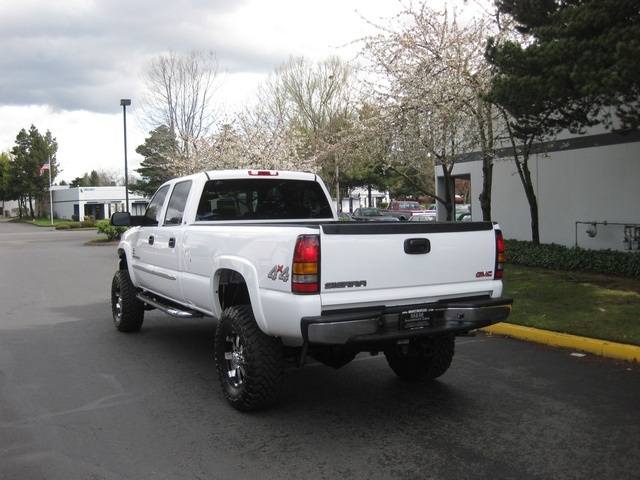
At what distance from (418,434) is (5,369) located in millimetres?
4637

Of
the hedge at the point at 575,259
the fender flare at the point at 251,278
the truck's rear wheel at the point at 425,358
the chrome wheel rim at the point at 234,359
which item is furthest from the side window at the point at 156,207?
the hedge at the point at 575,259

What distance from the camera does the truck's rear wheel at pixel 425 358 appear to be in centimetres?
566

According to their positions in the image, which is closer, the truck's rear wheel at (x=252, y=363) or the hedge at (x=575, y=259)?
the truck's rear wheel at (x=252, y=363)

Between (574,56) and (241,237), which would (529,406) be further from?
(574,56)

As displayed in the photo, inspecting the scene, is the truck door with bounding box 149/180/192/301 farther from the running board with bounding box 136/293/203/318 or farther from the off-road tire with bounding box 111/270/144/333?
the off-road tire with bounding box 111/270/144/333

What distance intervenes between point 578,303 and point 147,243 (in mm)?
6328

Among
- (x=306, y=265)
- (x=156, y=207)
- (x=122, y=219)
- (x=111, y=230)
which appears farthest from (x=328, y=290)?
(x=111, y=230)

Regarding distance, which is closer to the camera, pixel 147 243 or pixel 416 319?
pixel 416 319

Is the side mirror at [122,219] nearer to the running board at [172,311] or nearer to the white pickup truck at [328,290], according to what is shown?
the running board at [172,311]

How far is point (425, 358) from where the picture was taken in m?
5.78

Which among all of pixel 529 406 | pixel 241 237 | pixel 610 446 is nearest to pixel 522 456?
pixel 610 446

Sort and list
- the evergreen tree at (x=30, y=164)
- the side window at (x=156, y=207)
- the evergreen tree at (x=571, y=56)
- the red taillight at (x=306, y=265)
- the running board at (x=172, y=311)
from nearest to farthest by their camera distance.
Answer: the red taillight at (x=306, y=265) < the running board at (x=172, y=311) < the side window at (x=156, y=207) < the evergreen tree at (x=571, y=56) < the evergreen tree at (x=30, y=164)

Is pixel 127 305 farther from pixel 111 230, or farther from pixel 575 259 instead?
pixel 111 230

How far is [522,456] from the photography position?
4.06 metres
